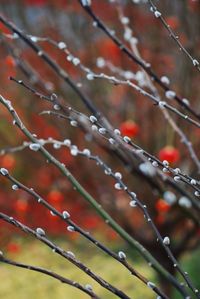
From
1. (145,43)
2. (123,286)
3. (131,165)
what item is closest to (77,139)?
(145,43)

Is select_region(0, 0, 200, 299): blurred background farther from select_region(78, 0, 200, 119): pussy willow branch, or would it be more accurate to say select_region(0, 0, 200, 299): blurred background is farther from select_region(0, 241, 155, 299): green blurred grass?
select_region(78, 0, 200, 119): pussy willow branch

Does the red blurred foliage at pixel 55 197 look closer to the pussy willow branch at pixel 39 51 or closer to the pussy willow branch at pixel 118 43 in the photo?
the pussy willow branch at pixel 39 51

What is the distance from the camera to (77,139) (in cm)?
639

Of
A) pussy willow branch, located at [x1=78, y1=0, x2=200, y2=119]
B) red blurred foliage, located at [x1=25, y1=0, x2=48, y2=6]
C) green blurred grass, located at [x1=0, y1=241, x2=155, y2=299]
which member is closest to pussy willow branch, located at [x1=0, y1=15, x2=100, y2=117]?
pussy willow branch, located at [x1=78, y1=0, x2=200, y2=119]

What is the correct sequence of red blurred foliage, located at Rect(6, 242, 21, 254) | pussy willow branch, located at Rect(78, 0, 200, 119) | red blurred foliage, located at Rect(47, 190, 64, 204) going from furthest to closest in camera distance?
red blurred foliage, located at Rect(6, 242, 21, 254) → red blurred foliage, located at Rect(47, 190, 64, 204) → pussy willow branch, located at Rect(78, 0, 200, 119)

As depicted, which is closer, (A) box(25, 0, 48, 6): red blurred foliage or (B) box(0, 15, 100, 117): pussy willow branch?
(B) box(0, 15, 100, 117): pussy willow branch

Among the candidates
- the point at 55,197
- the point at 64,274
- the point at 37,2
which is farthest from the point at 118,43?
the point at 64,274

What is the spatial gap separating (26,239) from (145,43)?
19.4ft

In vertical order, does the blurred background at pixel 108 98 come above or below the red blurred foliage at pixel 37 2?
below

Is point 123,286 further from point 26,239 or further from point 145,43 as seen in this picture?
point 145,43

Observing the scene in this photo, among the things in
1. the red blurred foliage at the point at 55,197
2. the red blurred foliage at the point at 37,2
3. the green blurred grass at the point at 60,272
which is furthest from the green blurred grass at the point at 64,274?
the red blurred foliage at the point at 37,2

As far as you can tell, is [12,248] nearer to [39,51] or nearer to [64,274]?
[64,274]

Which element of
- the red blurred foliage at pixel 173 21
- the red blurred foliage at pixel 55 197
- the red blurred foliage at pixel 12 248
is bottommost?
the red blurred foliage at pixel 55 197

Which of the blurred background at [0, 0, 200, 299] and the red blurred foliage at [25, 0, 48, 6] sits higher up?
the red blurred foliage at [25, 0, 48, 6]
